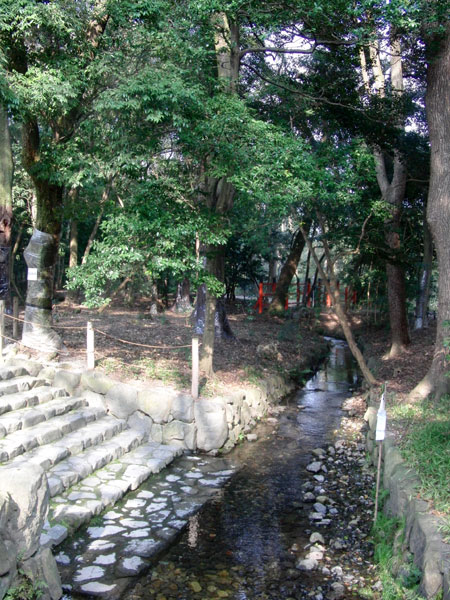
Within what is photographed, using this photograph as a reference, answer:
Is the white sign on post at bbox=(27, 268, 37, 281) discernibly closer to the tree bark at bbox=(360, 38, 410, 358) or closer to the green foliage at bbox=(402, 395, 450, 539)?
the green foliage at bbox=(402, 395, 450, 539)

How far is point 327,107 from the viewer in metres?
10.9

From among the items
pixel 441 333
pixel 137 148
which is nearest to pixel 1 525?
pixel 137 148

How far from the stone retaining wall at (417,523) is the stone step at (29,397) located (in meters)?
5.14

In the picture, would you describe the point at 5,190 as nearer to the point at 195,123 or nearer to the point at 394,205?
the point at 195,123

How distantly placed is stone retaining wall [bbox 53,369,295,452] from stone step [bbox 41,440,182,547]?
27 cm

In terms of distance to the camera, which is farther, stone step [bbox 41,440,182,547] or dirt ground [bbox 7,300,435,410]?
dirt ground [bbox 7,300,435,410]

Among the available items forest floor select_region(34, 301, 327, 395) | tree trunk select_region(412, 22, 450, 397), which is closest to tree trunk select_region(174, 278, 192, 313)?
forest floor select_region(34, 301, 327, 395)

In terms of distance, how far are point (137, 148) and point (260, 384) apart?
552 centimetres

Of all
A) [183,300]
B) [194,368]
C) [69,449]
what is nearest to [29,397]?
[69,449]

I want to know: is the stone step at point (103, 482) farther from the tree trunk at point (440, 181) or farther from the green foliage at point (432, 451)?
the tree trunk at point (440, 181)

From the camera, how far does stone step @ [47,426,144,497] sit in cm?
639

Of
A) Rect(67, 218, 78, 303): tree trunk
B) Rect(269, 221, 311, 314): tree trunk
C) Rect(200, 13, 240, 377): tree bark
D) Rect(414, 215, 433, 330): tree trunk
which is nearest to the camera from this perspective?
Rect(200, 13, 240, 377): tree bark

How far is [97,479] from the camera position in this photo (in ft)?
22.5

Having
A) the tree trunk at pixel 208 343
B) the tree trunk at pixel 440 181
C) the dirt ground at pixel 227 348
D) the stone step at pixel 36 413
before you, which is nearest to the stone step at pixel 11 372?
the stone step at pixel 36 413
